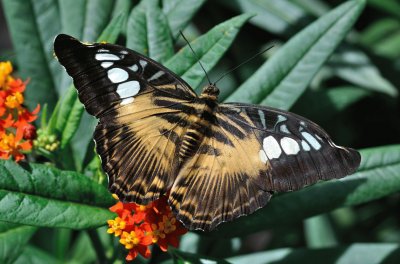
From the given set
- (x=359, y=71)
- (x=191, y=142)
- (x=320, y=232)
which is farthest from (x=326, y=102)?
(x=191, y=142)

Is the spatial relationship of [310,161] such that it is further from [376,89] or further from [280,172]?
[376,89]

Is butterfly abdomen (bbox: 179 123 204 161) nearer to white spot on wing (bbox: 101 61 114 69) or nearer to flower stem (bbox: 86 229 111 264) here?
white spot on wing (bbox: 101 61 114 69)

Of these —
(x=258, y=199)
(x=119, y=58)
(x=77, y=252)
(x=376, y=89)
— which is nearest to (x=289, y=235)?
(x=376, y=89)

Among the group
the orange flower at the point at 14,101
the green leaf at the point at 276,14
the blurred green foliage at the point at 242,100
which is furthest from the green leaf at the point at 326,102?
the orange flower at the point at 14,101

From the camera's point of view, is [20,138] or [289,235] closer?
[20,138]

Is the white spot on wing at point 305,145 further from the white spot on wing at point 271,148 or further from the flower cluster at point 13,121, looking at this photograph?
the flower cluster at point 13,121

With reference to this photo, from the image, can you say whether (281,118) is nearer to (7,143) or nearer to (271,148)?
(271,148)

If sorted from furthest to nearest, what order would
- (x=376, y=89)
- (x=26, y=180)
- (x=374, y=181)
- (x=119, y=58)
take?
(x=376, y=89), (x=374, y=181), (x=119, y=58), (x=26, y=180)
